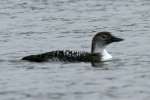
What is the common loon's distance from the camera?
19562mm

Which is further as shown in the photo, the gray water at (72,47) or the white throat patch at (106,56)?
the white throat patch at (106,56)

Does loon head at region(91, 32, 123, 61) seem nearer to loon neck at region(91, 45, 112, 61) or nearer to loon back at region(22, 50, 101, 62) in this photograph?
loon neck at region(91, 45, 112, 61)

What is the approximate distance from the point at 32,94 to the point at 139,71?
3036 mm

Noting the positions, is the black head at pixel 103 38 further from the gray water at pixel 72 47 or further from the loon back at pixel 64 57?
the loon back at pixel 64 57

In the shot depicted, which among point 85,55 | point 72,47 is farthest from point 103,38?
point 72,47

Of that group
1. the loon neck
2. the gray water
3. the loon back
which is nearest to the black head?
the loon neck

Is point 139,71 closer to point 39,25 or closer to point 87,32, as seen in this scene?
point 87,32

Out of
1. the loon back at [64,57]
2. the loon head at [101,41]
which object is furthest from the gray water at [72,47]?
the loon head at [101,41]

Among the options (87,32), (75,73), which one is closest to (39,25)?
(87,32)

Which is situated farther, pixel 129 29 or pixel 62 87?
pixel 129 29

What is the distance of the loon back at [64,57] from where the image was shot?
1955 centimetres

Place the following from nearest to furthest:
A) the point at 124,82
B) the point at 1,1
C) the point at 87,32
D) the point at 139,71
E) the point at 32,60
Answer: the point at 124,82, the point at 139,71, the point at 32,60, the point at 87,32, the point at 1,1

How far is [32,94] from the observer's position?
16016 mm

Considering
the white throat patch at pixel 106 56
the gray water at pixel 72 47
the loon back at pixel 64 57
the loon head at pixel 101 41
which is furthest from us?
the loon head at pixel 101 41
